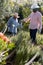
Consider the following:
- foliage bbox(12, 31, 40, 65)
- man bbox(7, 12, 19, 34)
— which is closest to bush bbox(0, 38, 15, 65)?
foliage bbox(12, 31, 40, 65)

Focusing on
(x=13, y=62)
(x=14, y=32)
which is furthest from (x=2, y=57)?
(x=14, y=32)

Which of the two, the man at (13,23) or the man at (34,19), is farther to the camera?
the man at (13,23)

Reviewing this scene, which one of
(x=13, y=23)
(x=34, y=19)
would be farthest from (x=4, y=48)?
(x=13, y=23)

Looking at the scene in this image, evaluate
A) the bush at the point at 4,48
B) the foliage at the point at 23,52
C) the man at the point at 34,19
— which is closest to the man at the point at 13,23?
the man at the point at 34,19

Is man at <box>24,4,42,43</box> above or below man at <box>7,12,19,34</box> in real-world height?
above

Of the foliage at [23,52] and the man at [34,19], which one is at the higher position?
the man at [34,19]

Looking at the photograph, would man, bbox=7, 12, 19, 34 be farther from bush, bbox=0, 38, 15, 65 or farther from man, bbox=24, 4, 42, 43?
bush, bbox=0, 38, 15, 65

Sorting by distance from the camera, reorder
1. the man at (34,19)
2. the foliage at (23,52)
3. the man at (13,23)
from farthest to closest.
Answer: the man at (13,23), the man at (34,19), the foliage at (23,52)

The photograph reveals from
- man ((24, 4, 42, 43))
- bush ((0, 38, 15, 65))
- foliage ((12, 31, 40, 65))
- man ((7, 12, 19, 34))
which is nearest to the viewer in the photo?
bush ((0, 38, 15, 65))

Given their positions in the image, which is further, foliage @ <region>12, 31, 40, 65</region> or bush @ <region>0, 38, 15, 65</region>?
foliage @ <region>12, 31, 40, 65</region>

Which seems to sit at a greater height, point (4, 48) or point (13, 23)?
point (4, 48)

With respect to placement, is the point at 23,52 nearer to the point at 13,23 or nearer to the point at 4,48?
the point at 4,48

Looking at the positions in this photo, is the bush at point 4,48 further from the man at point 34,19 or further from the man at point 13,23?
the man at point 13,23

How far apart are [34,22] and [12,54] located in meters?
2.12
